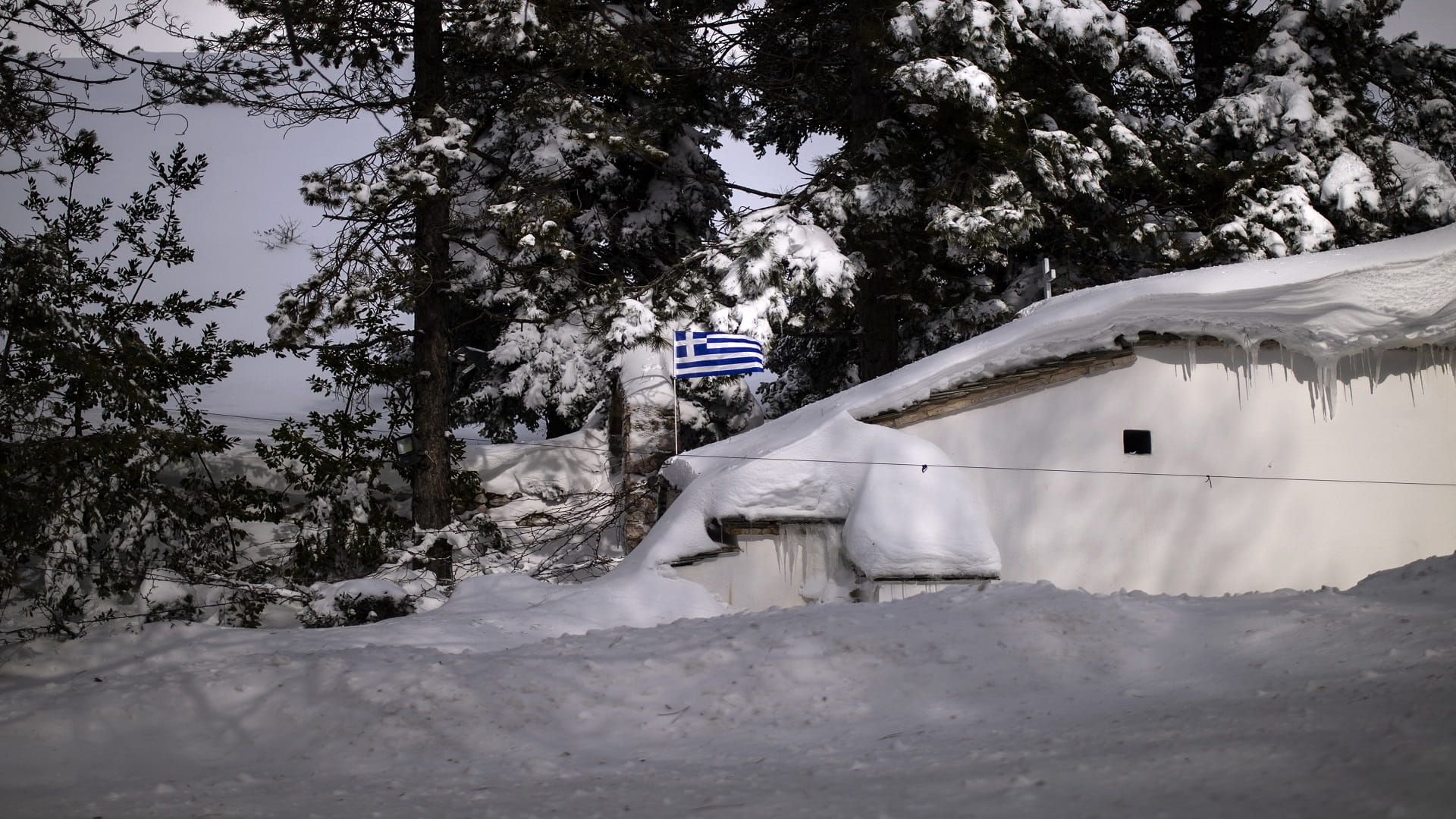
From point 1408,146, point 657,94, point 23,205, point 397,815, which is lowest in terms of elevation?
point 397,815

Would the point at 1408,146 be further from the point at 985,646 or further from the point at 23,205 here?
the point at 23,205

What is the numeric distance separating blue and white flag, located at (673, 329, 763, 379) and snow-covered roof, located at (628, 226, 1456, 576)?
2.08m

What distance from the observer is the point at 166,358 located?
1295 centimetres

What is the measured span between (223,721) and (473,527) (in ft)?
31.4

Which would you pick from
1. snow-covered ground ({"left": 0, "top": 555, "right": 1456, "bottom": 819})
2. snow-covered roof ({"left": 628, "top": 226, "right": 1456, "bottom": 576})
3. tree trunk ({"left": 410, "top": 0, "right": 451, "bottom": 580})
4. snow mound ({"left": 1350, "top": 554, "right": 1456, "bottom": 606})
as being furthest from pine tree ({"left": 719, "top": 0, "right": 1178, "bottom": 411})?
snow-covered ground ({"left": 0, "top": 555, "right": 1456, "bottom": 819})

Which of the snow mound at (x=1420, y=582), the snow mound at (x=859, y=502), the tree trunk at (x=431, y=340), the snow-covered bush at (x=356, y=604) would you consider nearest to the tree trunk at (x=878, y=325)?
the tree trunk at (x=431, y=340)

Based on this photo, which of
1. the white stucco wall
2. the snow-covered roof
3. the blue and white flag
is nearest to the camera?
the snow-covered roof

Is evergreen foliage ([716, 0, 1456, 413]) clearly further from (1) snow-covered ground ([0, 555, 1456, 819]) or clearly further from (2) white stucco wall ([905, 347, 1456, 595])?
(1) snow-covered ground ([0, 555, 1456, 819])

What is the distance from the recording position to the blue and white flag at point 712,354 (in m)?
12.7

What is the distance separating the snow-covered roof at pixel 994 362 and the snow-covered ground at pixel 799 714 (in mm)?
2488

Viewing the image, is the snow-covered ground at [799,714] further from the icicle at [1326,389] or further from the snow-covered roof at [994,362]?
the icicle at [1326,389]

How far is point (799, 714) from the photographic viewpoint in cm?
557

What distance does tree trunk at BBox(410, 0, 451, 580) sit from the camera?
48.9 ft

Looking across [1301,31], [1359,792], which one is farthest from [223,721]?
[1301,31]
